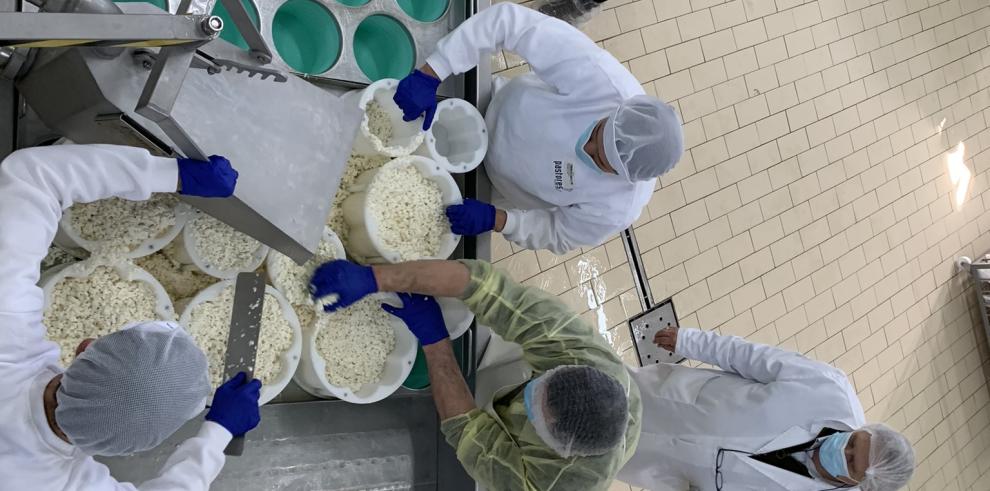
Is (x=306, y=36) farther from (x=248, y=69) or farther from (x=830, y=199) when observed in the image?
(x=830, y=199)

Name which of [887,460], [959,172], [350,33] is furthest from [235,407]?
[959,172]

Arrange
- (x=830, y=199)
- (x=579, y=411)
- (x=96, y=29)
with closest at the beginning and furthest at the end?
1. (x=96, y=29)
2. (x=579, y=411)
3. (x=830, y=199)

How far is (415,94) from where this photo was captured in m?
1.94

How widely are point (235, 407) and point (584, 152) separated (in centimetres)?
126

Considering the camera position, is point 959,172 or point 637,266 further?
point 959,172

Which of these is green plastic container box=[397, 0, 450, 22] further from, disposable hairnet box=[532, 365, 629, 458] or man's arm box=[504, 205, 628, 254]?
disposable hairnet box=[532, 365, 629, 458]

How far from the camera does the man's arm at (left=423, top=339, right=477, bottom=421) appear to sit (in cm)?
194

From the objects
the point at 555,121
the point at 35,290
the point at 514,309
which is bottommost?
the point at 514,309

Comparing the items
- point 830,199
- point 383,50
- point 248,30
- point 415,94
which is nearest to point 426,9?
point 383,50

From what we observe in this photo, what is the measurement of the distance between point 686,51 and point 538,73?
5.96ft

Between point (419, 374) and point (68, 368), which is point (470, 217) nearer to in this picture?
point (419, 374)

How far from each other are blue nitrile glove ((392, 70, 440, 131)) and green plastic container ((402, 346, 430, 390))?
0.73 m

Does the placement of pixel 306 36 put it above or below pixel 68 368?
above

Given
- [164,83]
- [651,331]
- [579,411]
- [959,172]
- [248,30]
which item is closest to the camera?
[164,83]
